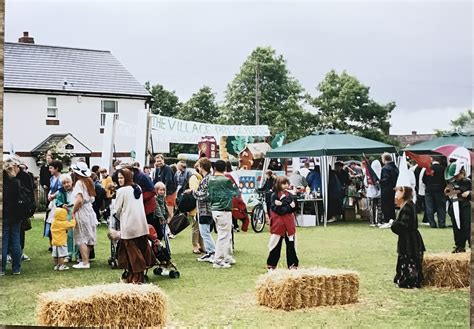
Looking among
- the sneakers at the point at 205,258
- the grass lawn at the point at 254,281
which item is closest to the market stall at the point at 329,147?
the grass lawn at the point at 254,281

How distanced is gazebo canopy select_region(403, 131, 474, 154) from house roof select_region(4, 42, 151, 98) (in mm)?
2080

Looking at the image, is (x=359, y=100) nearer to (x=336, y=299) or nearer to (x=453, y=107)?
(x=453, y=107)

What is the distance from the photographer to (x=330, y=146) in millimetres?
5047

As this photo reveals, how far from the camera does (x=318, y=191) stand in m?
5.19

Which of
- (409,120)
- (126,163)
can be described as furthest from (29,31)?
(409,120)

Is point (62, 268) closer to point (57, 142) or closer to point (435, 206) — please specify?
point (57, 142)

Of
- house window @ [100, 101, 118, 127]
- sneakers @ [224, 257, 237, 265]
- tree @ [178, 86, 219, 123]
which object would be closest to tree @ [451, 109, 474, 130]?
tree @ [178, 86, 219, 123]

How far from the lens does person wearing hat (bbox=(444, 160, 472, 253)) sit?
4.76m

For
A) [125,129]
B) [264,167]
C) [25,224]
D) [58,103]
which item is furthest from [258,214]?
[25,224]

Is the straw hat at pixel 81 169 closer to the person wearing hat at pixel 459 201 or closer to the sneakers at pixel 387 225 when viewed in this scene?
the sneakers at pixel 387 225

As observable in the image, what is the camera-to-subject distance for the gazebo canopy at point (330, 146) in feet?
16.3

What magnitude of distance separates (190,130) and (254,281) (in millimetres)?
1205

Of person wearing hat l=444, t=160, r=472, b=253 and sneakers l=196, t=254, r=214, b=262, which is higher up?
person wearing hat l=444, t=160, r=472, b=253

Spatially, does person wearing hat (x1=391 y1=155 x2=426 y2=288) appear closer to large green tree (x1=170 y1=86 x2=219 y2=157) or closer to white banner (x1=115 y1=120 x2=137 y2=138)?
large green tree (x1=170 y1=86 x2=219 y2=157)
